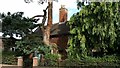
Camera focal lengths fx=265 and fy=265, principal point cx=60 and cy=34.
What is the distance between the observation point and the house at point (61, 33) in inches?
1484

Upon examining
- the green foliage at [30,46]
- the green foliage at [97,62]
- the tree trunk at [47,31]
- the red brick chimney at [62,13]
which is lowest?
the green foliage at [97,62]

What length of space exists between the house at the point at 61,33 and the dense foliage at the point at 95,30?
8.47m

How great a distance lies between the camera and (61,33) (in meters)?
38.6

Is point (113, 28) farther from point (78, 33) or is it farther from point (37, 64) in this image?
point (37, 64)

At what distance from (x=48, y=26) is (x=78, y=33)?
722 centimetres

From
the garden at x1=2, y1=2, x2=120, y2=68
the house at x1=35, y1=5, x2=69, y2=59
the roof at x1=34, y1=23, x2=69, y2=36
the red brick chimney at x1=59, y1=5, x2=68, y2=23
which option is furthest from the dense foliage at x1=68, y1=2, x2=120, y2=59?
the red brick chimney at x1=59, y1=5, x2=68, y2=23

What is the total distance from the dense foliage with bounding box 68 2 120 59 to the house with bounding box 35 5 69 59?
8470 mm

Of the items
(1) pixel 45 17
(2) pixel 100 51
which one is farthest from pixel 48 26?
(2) pixel 100 51

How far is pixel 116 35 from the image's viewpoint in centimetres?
2592

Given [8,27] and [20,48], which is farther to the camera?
[8,27]

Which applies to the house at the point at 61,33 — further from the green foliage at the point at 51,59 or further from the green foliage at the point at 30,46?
the green foliage at the point at 51,59

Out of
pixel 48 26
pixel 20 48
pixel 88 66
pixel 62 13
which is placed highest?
pixel 62 13

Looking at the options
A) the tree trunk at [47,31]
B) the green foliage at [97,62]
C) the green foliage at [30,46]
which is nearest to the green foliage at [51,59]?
the green foliage at [97,62]

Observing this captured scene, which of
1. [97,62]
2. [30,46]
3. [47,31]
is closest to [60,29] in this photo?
[47,31]
